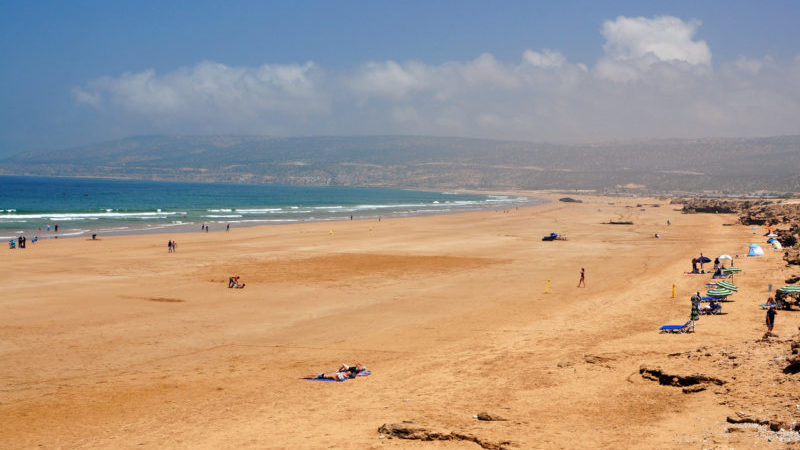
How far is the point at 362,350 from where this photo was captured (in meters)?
16.4

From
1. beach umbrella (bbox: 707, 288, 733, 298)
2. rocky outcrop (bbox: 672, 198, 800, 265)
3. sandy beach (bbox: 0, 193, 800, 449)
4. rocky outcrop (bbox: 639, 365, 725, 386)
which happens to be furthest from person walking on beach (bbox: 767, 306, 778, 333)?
rocky outcrop (bbox: 672, 198, 800, 265)

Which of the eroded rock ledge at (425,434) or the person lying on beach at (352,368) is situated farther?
the person lying on beach at (352,368)

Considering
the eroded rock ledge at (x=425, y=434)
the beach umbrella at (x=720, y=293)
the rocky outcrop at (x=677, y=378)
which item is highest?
the beach umbrella at (x=720, y=293)

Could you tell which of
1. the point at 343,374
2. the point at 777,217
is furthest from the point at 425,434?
the point at 777,217

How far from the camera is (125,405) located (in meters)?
12.2

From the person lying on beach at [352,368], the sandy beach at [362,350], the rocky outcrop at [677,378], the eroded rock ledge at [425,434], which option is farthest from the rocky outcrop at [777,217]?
the eroded rock ledge at [425,434]

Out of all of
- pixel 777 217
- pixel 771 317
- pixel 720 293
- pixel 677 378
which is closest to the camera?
pixel 677 378

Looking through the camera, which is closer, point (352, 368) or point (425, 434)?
point (425, 434)

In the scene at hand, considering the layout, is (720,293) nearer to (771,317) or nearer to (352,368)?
(771,317)

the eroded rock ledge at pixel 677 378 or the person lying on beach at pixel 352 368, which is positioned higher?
the eroded rock ledge at pixel 677 378

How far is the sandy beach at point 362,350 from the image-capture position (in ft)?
34.2

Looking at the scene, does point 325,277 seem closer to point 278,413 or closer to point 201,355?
point 201,355

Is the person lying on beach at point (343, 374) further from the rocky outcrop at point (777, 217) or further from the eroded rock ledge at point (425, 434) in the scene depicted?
the rocky outcrop at point (777, 217)

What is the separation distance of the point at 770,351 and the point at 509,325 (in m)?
7.69
